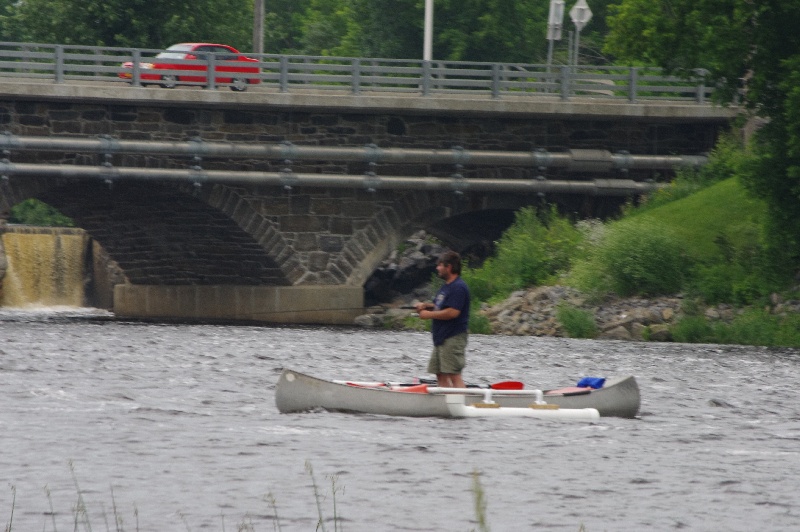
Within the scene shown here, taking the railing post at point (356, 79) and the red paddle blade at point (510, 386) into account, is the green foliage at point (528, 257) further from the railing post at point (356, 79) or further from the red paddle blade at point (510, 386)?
the red paddle blade at point (510, 386)

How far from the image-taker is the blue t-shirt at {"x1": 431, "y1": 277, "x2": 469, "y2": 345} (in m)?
16.1

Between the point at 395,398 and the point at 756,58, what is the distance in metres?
15.2

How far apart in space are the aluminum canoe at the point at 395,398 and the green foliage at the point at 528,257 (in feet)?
59.7

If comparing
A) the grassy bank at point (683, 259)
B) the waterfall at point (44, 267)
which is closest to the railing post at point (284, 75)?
the grassy bank at point (683, 259)

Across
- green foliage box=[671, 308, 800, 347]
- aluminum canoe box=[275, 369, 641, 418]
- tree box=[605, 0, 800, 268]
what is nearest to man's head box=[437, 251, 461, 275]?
aluminum canoe box=[275, 369, 641, 418]

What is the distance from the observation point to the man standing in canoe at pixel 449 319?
16.1 meters

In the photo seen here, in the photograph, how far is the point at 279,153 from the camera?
117 feet

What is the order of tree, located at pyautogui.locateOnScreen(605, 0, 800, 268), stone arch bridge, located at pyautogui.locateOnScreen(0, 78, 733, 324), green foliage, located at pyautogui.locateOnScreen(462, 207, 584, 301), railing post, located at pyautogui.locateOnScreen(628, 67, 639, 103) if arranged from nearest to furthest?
tree, located at pyautogui.locateOnScreen(605, 0, 800, 268) < stone arch bridge, located at pyautogui.locateOnScreen(0, 78, 733, 324) < green foliage, located at pyautogui.locateOnScreen(462, 207, 584, 301) < railing post, located at pyautogui.locateOnScreen(628, 67, 639, 103)

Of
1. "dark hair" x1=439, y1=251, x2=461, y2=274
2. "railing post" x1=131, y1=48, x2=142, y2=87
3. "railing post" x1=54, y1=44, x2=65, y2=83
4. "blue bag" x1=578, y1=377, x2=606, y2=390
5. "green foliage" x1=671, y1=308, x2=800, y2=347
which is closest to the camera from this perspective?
"dark hair" x1=439, y1=251, x2=461, y2=274

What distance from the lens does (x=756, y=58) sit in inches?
1143

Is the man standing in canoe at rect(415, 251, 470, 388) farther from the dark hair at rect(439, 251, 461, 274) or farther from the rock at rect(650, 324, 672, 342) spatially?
the rock at rect(650, 324, 672, 342)

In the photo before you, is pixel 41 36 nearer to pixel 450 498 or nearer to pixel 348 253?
pixel 348 253

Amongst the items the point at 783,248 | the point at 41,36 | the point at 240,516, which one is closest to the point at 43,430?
the point at 240,516

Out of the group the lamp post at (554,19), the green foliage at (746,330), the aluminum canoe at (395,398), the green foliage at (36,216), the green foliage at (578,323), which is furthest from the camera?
the green foliage at (36,216)
